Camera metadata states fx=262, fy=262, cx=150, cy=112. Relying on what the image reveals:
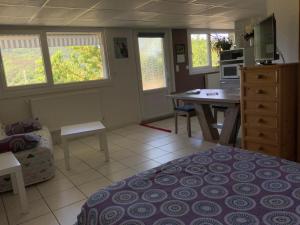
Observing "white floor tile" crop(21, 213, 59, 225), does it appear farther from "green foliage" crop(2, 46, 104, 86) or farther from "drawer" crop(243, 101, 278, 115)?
"green foliage" crop(2, 46, 104, 86)

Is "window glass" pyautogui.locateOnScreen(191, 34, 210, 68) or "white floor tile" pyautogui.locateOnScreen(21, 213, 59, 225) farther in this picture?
"window glass" pyautogui.locateOnScreen(191, 34, 210, 68)

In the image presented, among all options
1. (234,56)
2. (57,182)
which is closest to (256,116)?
(57,182)

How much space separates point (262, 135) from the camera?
298 centimetres

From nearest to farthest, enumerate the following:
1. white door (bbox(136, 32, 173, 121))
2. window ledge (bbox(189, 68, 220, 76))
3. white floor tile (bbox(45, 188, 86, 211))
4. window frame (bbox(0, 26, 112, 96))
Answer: white floor tile (bbox(45, 188, 86, 211)) < window frame (bbox(0, 26, 112, 96)) < white door (bbox(136, 32, 173, 121)) < window ledge (bbox(189, 68, 220, 76))

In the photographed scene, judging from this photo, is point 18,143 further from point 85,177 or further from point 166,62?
point 166,62

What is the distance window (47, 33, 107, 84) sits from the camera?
5020mm

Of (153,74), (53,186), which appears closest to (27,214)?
(53,186)

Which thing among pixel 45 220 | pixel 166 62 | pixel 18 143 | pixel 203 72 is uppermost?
pixel 166 62

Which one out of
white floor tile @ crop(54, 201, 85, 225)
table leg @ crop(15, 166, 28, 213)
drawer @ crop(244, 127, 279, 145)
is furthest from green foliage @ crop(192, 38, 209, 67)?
table leg @ crop(15, 166, 28, 213)

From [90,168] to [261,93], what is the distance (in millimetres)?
2361

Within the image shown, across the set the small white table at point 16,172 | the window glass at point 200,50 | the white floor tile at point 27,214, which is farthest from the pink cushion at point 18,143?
the window glass at point 200,50

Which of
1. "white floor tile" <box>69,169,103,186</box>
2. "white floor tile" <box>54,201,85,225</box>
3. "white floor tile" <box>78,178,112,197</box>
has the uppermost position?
"white floor tile" <box>69,169,103,186</box>

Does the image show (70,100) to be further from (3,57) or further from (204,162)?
(204,162)

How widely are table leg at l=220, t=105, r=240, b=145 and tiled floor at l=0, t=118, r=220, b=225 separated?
1.01 feet
